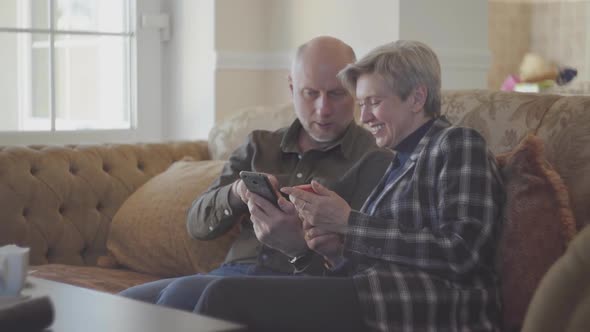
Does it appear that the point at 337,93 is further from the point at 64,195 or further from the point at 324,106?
the point at 64,195

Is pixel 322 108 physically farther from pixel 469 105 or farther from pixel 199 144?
pixel 199 144

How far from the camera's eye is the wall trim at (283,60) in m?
3.48

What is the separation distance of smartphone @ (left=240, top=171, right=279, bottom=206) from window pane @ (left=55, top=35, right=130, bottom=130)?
188cm

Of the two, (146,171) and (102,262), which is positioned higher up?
(146,171)

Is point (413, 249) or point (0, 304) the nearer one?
point (0, 304)

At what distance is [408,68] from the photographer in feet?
6.64

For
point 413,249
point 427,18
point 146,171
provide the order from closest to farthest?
point 413,249 < point 146,171 < point 427,18

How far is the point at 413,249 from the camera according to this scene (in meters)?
1.83

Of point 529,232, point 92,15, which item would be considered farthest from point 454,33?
point 529,232

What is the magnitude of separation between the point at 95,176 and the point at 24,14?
3.50ft

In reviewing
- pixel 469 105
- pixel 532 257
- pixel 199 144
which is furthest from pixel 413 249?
pixel 199 144

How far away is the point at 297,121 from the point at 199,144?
86 cm

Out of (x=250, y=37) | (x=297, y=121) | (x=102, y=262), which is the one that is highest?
(x=250, y=37)

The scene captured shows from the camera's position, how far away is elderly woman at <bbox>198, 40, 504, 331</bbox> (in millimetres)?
1807
